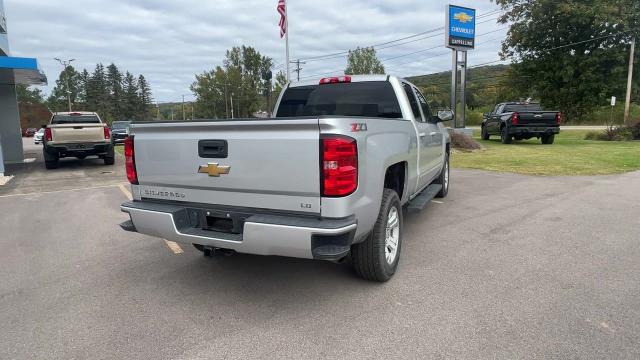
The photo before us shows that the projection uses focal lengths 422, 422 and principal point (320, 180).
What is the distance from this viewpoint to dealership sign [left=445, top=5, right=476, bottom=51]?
19.7 m

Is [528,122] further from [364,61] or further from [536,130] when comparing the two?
[364,61]

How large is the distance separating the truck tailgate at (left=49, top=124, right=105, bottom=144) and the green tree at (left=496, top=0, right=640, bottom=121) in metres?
34.0

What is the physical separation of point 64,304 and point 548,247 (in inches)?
193

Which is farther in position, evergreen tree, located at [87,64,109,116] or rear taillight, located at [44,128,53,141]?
evergreen tree, located at [87,64,109,116]

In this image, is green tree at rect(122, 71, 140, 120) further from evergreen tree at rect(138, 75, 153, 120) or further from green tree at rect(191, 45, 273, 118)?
green tree at rect(191, 45, 273, 118)

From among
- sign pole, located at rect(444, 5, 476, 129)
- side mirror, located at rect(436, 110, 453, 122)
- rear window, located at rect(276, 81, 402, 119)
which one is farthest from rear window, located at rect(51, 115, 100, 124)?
sign pole, located at rect(444, 5, 476, 129)

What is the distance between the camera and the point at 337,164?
292 centimetres

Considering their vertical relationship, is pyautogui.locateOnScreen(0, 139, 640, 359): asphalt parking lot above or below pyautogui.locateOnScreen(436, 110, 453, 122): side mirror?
below

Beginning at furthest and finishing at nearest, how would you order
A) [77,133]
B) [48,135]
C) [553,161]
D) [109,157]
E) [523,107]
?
[523,107]
[109,157]
[77,133]
[48,135]
[553,161]

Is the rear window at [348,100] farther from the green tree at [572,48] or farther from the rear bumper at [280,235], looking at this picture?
the green tree at [572,48]

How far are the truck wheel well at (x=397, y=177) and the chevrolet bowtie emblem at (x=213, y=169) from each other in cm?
165

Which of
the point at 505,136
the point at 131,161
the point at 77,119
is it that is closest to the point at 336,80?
the point at 131,161

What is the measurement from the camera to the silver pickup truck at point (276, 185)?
9.67 ft

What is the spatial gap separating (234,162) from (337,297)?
1420 millimetres
